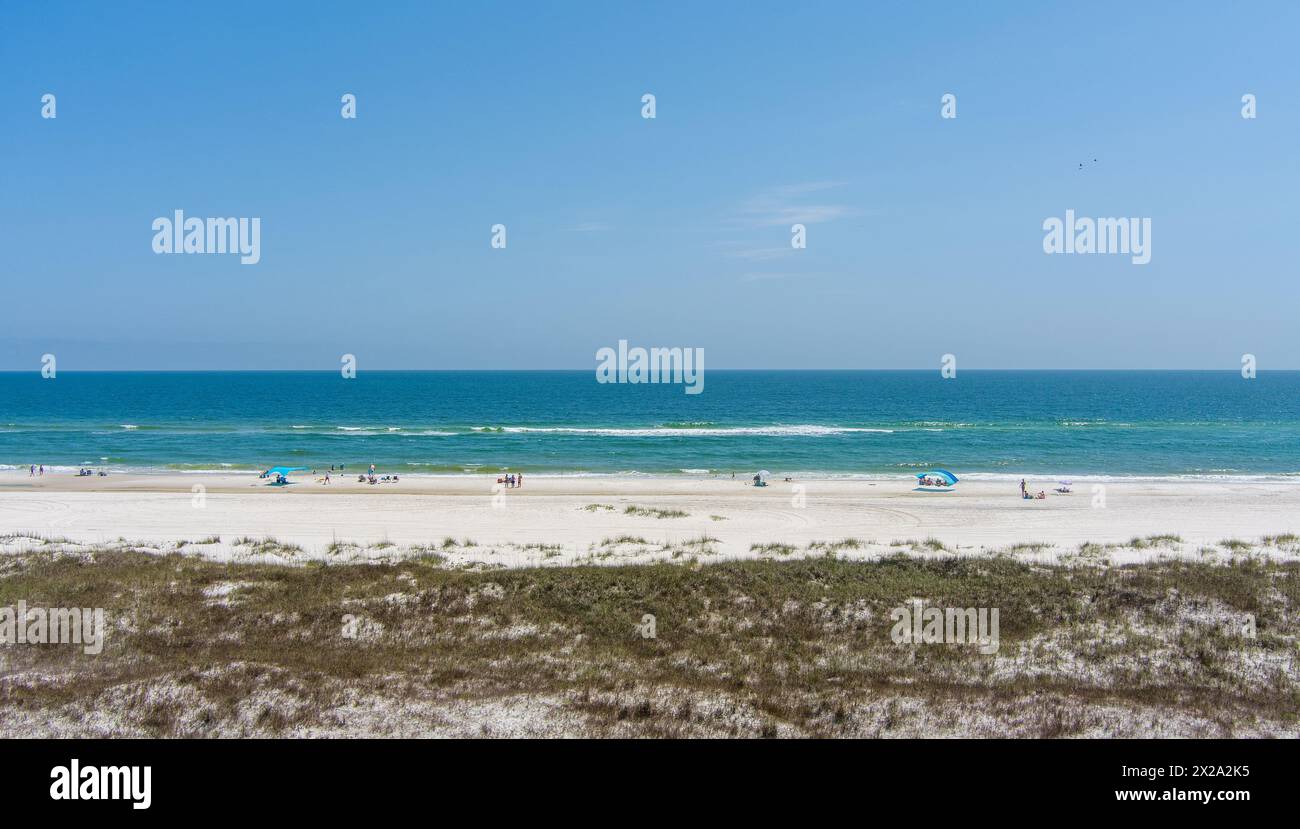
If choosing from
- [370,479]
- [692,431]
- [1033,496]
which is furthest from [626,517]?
[692,431]

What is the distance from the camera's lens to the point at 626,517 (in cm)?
3288

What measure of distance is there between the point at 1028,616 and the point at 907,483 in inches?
1210

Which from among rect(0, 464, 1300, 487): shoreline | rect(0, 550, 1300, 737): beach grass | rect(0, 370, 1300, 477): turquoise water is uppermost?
rect(0, 370, 1300, 477): turquoise water

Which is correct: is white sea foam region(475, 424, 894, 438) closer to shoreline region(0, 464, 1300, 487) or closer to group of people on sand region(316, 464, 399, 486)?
shoreline region(0, 464, 1300, 487)

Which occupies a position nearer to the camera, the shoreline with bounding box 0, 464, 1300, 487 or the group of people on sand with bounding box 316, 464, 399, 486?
the group of people on sand with bounding box 316, 464, 399, 486

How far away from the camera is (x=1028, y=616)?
16.4m

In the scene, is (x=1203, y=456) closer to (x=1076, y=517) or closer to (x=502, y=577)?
(x=1076, y=517)

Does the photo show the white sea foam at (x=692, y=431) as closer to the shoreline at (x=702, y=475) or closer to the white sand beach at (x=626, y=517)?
the shoreline at (x=702, y=475)

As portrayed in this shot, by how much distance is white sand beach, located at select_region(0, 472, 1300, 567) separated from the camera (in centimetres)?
2483

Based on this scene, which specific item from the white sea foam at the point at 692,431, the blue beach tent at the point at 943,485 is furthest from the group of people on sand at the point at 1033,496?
the white sea foam at the point at 692,431

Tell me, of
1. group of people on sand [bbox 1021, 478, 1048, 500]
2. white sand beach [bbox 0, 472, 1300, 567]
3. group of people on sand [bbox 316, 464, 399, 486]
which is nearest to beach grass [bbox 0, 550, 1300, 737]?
white sand beach [bbox 0, 472, 1300, 567]
